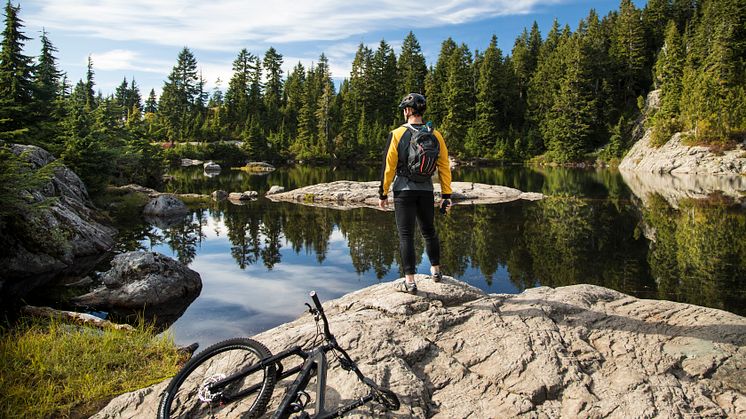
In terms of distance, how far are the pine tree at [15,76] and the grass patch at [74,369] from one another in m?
17.9

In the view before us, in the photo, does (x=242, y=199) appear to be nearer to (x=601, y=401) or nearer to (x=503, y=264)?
(x=503, y=264)

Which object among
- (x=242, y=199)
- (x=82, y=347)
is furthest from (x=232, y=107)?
(x=82, y=347)

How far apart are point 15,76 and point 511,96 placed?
67.3 m

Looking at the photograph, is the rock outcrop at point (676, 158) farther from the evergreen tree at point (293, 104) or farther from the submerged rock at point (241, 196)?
the evergreen tree at point (293, 104)

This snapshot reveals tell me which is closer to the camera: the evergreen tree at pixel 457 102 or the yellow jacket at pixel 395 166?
the yellow jacket at pixel 395 166

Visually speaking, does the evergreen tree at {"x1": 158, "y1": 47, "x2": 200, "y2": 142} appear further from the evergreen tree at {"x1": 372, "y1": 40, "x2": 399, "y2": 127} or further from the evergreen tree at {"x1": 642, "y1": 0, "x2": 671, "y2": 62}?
the evergreen tree at {"x1": 642, "y1": 0, "x2": 671, "y2": 62}

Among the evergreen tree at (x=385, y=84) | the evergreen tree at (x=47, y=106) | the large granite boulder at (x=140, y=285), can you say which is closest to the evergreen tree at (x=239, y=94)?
the evergreen tree at (x=385, y=84)

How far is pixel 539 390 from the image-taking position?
4242 mm

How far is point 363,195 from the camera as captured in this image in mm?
28172

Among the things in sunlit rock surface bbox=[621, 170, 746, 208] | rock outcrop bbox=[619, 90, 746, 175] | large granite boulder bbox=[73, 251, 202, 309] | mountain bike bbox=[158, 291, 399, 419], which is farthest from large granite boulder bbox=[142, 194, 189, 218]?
rock outcrop bbox=[619, 90, 746, 175]

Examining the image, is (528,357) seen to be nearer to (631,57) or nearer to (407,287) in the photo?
(407,287)

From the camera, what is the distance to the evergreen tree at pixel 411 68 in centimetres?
7931

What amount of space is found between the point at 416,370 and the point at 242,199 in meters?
25.5

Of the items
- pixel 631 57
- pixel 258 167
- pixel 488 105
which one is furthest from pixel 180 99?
pixel 631 57
